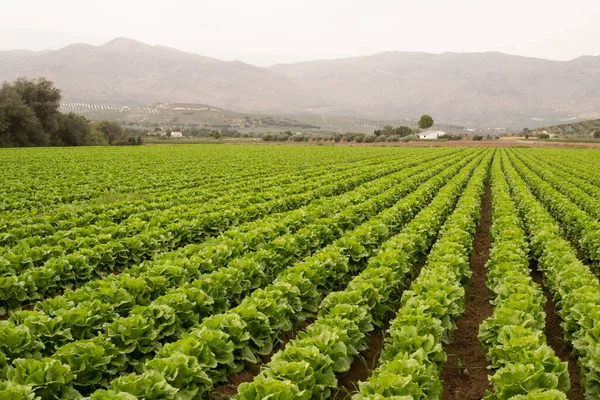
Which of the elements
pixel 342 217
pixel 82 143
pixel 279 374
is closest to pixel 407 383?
pixel 279 374

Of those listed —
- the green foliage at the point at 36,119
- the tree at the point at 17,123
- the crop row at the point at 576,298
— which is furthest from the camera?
the green foliage at the point at 36,119

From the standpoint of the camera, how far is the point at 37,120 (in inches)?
2504

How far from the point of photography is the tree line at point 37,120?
197ft

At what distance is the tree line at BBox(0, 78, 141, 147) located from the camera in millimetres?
60031

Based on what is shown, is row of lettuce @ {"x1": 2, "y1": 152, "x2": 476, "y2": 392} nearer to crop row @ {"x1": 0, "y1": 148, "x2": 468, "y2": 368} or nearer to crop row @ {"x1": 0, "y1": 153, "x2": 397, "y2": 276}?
crop row @ {"x1": 0, "y1": 148, "x2": 468, "y2": 368}

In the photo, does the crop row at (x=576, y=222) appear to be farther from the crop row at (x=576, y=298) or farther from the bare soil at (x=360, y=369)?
the bare soil at (x=360, y=369)

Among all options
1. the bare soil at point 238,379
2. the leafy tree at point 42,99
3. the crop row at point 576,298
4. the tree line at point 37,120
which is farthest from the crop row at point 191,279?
the leafy tree at point 42,99

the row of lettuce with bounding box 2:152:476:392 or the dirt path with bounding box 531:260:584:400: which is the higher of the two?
the row of lettuce with bounding box 2:152:476:392

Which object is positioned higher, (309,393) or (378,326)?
(309,393)

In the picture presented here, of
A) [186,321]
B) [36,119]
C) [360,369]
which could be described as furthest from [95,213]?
[36,119]

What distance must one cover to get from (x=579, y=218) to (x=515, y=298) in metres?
8.77

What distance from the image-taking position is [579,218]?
43.9 ft

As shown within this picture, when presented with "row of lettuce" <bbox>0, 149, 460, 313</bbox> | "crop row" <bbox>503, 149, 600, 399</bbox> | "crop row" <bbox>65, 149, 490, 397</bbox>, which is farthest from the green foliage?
"crop row" <bbox>503, 149, 600, 399</bbox>

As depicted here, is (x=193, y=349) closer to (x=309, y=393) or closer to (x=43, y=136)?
(x=309, y=393)
